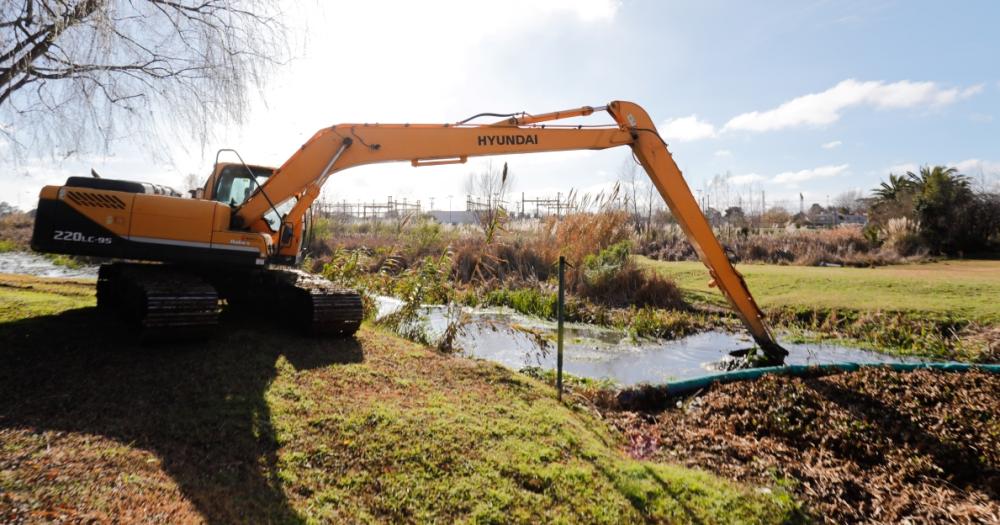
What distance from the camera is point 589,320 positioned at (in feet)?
35.1

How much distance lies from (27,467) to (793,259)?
19.6 meters

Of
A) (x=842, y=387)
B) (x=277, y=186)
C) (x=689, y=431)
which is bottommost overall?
(x=689, y=431)

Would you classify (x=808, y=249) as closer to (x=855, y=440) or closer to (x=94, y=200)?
(x=855, y=440)

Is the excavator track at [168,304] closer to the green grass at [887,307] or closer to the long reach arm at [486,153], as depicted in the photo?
the long reach arm at [486,153]

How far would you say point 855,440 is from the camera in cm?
440

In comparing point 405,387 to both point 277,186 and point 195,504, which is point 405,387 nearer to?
point 195,504

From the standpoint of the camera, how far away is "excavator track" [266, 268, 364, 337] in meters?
6.09

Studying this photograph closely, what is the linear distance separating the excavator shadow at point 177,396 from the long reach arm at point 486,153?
5.38 ft

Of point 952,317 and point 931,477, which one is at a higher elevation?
point 952,317

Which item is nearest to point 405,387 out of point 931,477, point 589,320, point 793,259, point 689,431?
point 689,431

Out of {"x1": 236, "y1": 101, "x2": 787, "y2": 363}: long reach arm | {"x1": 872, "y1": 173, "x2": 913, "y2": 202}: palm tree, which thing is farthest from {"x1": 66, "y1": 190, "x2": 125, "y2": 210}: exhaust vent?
{"x1": 872, "y1": 173, "x2": 913, "y2": 202}: palm tree

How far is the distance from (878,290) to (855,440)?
7.99m

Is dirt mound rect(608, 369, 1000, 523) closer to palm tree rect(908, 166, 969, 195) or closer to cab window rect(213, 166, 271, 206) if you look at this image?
cab window rect(213, 166, 271, 206)

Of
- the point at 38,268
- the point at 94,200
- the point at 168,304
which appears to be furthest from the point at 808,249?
the point at 38,268
